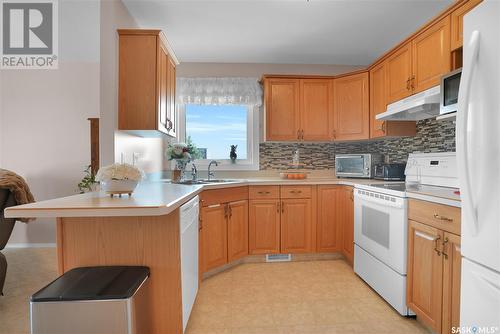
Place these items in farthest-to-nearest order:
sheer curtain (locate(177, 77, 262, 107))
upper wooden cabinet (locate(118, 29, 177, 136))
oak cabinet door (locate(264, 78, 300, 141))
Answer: sheer curtain (locate(177, 77, 262, 107)) < oak cabinet door (locate(264, 78, 300, 141)) < upper wooden cabinet (locate(118, 29, 177, 136))

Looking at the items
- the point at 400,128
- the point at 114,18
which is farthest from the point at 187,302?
the point at 400,128

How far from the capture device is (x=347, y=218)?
2.93m

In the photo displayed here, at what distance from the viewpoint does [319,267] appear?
2869 mm

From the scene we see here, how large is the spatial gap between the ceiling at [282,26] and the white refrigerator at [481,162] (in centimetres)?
156

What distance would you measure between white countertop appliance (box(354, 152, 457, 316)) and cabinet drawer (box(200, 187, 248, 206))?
3.81 feet

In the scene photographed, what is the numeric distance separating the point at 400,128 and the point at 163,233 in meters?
2.58

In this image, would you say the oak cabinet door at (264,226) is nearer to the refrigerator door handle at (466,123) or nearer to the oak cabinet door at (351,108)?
the oak cabinet door at (351,108)

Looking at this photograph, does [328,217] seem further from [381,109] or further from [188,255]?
[188,255]

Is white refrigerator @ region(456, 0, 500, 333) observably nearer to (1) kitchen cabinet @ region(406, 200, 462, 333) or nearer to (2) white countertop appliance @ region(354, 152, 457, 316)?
(1) kitchen cabinet @ region(406, 200, 462, 333)

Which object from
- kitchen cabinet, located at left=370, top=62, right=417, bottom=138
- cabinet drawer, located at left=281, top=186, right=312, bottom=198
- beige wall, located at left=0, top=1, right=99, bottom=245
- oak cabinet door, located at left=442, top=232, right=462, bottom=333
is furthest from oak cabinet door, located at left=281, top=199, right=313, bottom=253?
beige wall, located at left=0, top=1, right=99, bottom=245

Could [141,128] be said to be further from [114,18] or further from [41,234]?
[41,234]

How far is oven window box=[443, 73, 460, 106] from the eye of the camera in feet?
5.55

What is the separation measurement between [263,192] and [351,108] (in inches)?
58.5

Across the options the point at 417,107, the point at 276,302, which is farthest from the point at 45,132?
the point at 417,107
